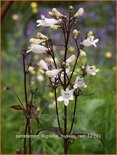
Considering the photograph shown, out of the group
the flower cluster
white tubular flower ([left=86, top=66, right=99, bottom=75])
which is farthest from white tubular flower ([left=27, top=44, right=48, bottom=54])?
white tubular flower ([left=86, top=66, right=99, bottom=75])

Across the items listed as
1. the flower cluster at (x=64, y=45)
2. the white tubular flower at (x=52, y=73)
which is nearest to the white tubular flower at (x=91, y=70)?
the flower cluster at (x=64, y=45)

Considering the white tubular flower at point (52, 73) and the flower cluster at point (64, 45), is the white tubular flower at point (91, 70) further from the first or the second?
the white tubular flower at point (52, 73)

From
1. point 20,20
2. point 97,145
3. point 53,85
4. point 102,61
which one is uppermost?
point 20,20

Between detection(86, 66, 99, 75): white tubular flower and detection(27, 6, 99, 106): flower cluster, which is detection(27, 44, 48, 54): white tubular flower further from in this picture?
detection(86, 66, 99, 75): white tubular flower

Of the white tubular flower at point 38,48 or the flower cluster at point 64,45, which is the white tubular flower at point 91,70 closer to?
the flower cluster at point 64,45

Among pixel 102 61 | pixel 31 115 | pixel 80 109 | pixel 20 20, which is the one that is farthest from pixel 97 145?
pixel 102 61

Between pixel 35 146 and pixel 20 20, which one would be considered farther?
pixel 20 20

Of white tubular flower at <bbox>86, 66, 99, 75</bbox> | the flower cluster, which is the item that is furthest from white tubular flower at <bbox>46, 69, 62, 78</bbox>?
white tubular flower at <bbox>86, 66, 99, 75</bbox>

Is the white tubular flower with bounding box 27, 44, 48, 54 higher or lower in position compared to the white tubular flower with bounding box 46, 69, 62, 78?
higher

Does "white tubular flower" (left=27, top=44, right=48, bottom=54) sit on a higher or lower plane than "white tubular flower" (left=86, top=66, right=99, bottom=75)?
higher

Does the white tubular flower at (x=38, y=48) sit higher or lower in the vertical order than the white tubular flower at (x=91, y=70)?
higher

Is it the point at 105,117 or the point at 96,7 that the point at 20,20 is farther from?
the point at 96,7
